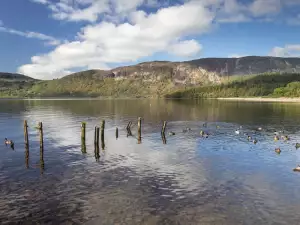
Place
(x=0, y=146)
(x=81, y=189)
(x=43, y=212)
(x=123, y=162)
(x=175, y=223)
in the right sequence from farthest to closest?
1. (x=0, y=146)
2. (x=123, y=162)
3. (x=81, y=189)
4. (x=43, y=212)
5. (x=175, y=223)

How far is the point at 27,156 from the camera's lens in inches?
1609

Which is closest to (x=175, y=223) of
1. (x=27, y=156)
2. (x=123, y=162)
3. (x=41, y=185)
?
(x=41, y=185)

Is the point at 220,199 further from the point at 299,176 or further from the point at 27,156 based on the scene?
the point at 27,156

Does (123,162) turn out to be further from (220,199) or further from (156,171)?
(220,199)

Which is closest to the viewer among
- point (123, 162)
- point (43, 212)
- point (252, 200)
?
point (43, 212)

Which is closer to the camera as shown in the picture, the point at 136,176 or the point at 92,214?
the point at 92,214

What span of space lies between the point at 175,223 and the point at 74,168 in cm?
1821

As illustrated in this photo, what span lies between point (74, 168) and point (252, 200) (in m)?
21.1

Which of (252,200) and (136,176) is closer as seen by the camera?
(252,200)

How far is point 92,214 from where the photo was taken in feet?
72.5

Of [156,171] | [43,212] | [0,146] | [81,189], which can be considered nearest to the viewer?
[43,212]

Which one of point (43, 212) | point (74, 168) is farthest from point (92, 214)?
point (74, 168)

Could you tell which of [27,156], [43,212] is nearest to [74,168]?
[27,156]

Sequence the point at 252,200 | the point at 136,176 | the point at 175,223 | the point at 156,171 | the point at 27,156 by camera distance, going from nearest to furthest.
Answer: the point at 175,223, the point at 252,200, the point at 136,176, the point at 156,171, the point at 27,156
